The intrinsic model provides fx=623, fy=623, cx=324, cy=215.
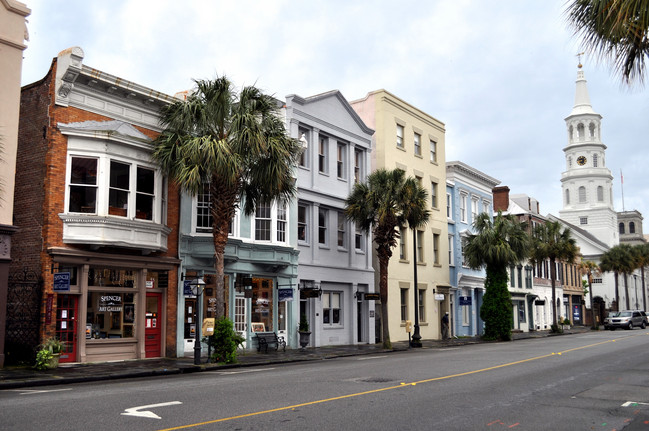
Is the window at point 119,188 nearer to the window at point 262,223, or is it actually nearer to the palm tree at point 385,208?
the window at point 262,223

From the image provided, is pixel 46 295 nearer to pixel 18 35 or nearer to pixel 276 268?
pixel 18 35

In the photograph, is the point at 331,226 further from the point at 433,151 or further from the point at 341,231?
the point at 433,151

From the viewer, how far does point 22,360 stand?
1914 cm

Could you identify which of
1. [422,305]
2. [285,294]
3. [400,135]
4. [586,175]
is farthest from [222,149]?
[586,175]

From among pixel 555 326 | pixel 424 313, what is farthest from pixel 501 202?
pixel 424 313

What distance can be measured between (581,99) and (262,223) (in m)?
87.7

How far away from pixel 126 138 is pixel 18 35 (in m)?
4.48

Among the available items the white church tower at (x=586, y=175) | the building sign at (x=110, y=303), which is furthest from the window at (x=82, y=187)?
the white church tower at (x=586, y=175)

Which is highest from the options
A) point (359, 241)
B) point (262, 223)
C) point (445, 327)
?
point (262, 223)

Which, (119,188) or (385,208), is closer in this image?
(119,188)

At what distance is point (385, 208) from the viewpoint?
28859 millimetres

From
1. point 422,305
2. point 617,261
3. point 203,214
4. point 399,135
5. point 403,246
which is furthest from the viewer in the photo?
point 617,261

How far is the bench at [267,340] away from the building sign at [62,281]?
9.26m

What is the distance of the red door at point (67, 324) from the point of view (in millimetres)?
19828
